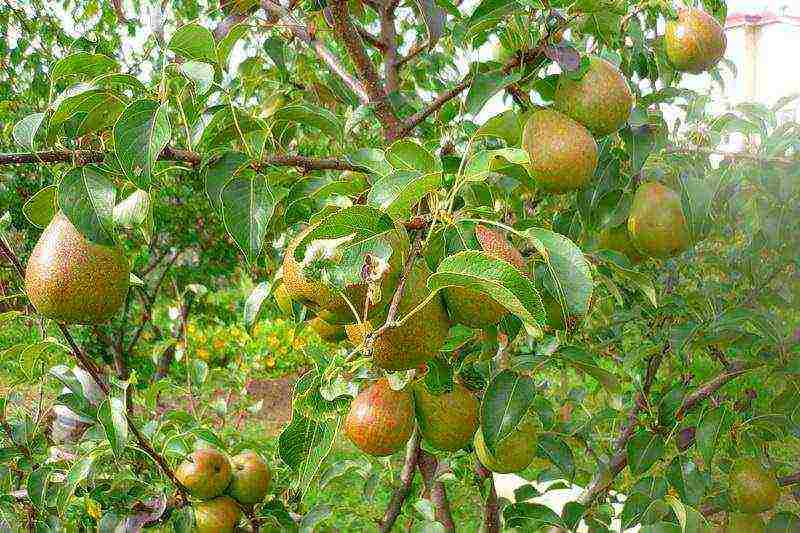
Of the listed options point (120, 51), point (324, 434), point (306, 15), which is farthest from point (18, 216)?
point (324, 434)

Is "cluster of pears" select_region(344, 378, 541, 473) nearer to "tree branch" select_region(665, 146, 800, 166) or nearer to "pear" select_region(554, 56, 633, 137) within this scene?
"pear" select_region(554, 56, 633, 137)

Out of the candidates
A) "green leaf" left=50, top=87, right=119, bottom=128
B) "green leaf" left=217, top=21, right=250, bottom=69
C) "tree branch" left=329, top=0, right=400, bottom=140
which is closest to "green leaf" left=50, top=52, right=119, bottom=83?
"green leaf" left=50, top=87, right=119, bottom=128

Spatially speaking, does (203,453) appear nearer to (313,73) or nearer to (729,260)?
(313,73)

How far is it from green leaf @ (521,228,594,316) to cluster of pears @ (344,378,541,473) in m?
0.28

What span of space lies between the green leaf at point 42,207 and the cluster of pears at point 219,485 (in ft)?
1.80

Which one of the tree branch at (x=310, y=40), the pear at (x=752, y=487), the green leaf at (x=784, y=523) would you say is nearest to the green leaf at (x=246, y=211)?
the tree branch at (x=310, y=40)

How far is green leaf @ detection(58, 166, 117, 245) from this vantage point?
919 millimetres

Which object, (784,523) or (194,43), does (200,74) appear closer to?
(194,43)

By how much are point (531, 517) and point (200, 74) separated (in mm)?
1087

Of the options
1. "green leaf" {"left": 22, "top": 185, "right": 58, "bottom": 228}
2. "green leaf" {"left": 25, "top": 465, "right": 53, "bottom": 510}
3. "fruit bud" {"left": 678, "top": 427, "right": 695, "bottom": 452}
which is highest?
"green leaf" {"left": 22, "top": 185, "right": 58, "bottom": 228}

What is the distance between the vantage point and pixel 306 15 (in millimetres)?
1845

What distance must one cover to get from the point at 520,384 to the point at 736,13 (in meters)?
6.80

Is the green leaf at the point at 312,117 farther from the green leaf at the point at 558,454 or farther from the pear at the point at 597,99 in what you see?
the green leaf at the point at 558,454

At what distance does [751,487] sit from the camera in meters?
1.47
